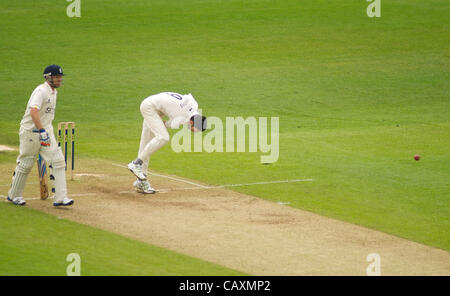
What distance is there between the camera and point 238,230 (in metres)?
12.2

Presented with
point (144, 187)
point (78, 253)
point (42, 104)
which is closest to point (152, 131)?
point (144, 187)

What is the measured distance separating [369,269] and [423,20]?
27911 mm

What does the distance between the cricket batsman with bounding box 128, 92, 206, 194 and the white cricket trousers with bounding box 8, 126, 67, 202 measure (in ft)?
5.56

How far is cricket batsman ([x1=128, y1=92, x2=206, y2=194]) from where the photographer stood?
1429 cm

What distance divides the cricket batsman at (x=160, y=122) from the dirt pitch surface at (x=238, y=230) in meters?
0.56

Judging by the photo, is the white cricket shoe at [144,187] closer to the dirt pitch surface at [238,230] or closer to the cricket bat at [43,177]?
the dirt pitch surface at [238,230]

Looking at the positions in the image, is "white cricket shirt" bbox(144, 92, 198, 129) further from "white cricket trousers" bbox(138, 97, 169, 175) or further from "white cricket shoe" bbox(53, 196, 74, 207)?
"white cricket shoe" bbox(53, 196, 74, 207)

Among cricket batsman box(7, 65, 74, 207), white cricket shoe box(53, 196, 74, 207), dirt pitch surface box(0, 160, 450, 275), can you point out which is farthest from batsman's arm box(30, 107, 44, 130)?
dirt pitch surface box(0, 160, 450, 275)

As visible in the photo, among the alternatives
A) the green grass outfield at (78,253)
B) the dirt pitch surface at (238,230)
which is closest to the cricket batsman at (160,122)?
the dirt pitch surface at (238,230)

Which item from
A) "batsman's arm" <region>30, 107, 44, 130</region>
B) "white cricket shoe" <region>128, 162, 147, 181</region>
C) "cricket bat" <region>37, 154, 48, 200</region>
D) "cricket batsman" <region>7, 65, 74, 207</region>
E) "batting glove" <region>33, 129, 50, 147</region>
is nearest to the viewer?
"batsman's arm" <region>30, 107, 44, 130</region>

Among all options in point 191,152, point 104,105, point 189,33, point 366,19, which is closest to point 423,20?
point 366,19

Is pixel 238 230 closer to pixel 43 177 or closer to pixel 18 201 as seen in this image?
pixel 43 177

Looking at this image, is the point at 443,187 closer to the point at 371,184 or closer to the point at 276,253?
the point at 371,184

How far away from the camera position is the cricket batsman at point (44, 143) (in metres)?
12.8
